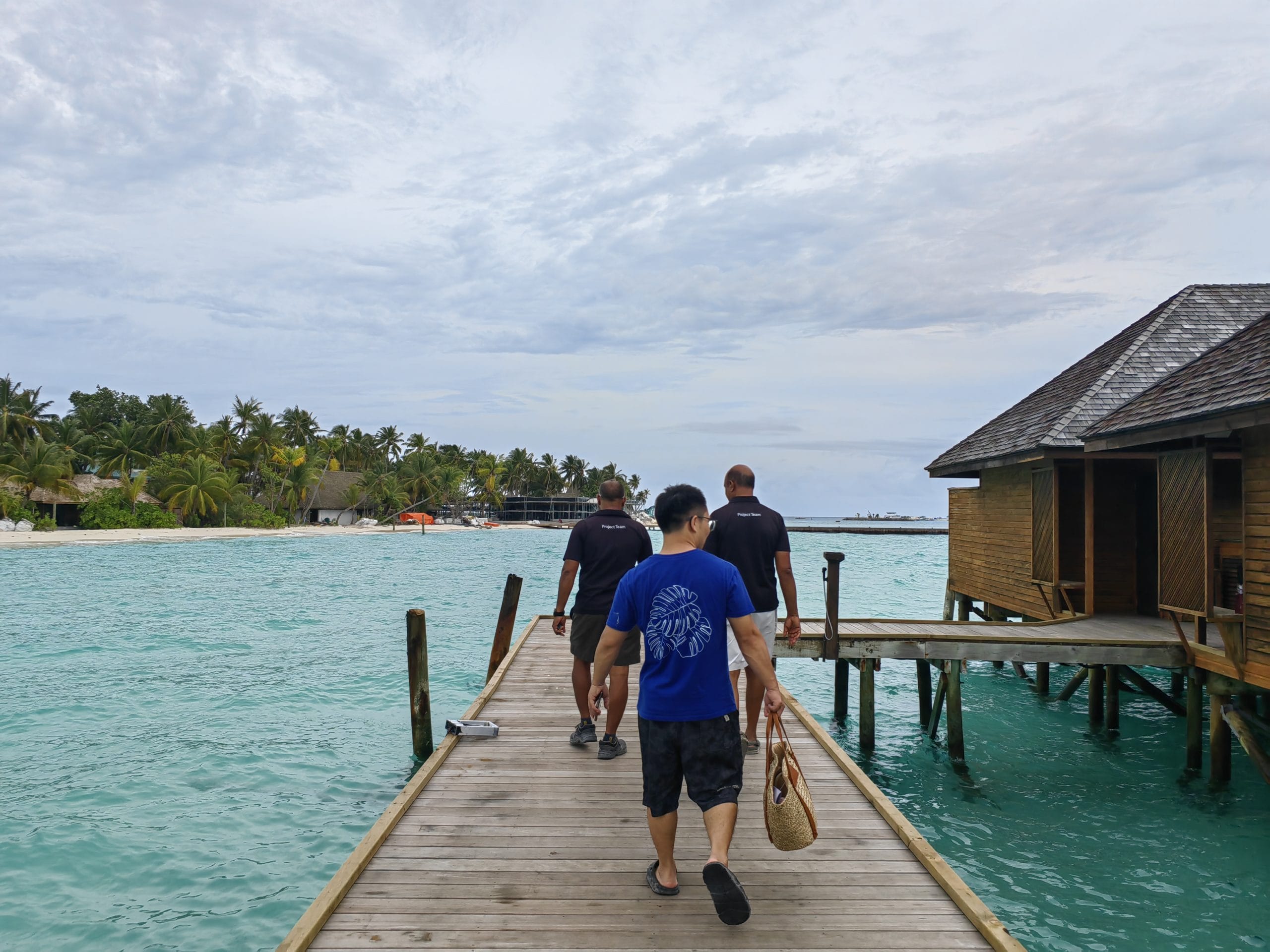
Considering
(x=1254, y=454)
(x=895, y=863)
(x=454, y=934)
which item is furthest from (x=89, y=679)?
(x=1254, y=454)

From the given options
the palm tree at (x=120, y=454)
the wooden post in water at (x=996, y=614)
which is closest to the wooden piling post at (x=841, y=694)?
the wooden post in water at (x=996, y=614)

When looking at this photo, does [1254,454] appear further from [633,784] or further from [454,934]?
[454,934]

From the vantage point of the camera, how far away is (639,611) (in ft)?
12.2

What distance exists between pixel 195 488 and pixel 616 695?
57976 mm

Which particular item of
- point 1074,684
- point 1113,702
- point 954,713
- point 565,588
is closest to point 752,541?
point 565,588

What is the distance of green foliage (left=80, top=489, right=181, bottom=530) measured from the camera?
2074 inches

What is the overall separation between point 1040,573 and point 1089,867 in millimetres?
6010

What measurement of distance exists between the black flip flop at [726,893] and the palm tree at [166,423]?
223 ft

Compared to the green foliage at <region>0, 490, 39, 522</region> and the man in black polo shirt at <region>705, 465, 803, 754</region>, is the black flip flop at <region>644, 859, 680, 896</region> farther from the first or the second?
the green foliage at <region>0, 490, 39, 522</region>

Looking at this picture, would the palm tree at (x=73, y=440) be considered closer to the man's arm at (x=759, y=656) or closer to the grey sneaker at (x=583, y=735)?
the grey sneaker at (x=583, y=735)

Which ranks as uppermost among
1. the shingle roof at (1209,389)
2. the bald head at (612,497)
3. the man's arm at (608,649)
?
the shingle roof at (1209,389)

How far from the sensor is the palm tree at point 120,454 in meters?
57.9

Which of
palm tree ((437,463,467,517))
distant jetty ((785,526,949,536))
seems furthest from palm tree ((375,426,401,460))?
distant jetty ((785,526,949,536))

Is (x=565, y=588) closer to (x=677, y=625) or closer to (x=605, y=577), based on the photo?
(x=605, y=577)
